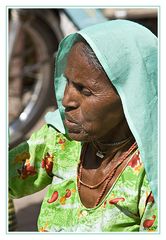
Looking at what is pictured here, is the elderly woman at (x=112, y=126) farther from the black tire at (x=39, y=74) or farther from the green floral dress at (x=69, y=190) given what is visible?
the black tire at (x=39, y=74)

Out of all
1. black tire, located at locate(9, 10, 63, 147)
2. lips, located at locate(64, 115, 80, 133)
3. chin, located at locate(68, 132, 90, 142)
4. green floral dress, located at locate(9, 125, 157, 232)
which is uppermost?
black tire, located at locate(9, 10, 63, 147)

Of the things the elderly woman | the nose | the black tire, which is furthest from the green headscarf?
the black tire

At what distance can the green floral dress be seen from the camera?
164 centimetres

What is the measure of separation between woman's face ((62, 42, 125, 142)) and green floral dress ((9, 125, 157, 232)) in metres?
0.14

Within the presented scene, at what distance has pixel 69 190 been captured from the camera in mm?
1821

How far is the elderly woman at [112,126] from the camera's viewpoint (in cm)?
160

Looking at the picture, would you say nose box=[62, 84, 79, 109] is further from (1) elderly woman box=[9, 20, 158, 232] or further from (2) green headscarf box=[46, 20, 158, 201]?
(2) green headscarf box=[46, 20, 158, 201]

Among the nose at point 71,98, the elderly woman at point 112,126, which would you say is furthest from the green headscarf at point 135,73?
the nose at point 71,98

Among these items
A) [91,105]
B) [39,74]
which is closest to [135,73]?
[91,105]

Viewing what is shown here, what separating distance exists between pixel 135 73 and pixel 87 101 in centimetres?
15

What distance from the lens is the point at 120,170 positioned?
1709mm
